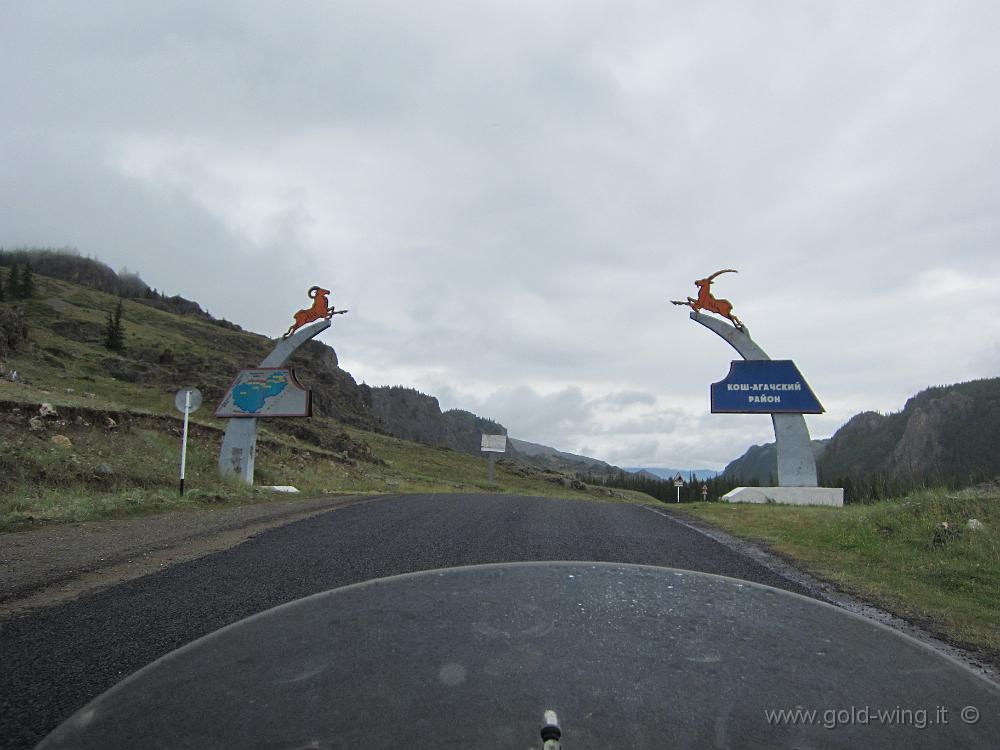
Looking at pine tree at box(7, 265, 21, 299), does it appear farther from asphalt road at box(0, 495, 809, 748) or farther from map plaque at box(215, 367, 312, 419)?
asphalt road at box(0, 495, 809, 748)

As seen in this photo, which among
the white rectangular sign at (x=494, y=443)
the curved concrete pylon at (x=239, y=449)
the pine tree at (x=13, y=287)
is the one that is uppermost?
the pine tree at (x=13, y=287)

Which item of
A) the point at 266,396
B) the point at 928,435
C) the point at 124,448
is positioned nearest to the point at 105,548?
the point at 266,396

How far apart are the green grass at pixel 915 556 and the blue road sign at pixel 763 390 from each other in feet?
27.2

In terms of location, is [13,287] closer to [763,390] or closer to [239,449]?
[239,449]

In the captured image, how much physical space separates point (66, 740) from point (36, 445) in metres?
20.5

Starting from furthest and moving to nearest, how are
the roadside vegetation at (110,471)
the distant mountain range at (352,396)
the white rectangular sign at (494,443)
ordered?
the distant mountain range at (352,396), the white rectangular sign at (494,443), the roadside vegetation at (110,471)

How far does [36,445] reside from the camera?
18.2m

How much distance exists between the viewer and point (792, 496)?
67.9 ft

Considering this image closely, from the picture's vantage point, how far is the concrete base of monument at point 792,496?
20.2 meters

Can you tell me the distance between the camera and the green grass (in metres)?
6.04

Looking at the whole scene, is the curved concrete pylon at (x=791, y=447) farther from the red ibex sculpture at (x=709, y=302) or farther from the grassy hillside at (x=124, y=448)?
the grassy hillside at (x=124, y=448)

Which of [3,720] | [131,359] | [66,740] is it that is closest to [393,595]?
[66,740]

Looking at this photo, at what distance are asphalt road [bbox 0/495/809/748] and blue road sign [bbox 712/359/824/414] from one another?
10.3m

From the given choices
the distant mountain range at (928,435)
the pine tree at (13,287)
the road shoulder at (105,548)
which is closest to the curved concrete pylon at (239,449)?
the road shoulder at (105,548)
